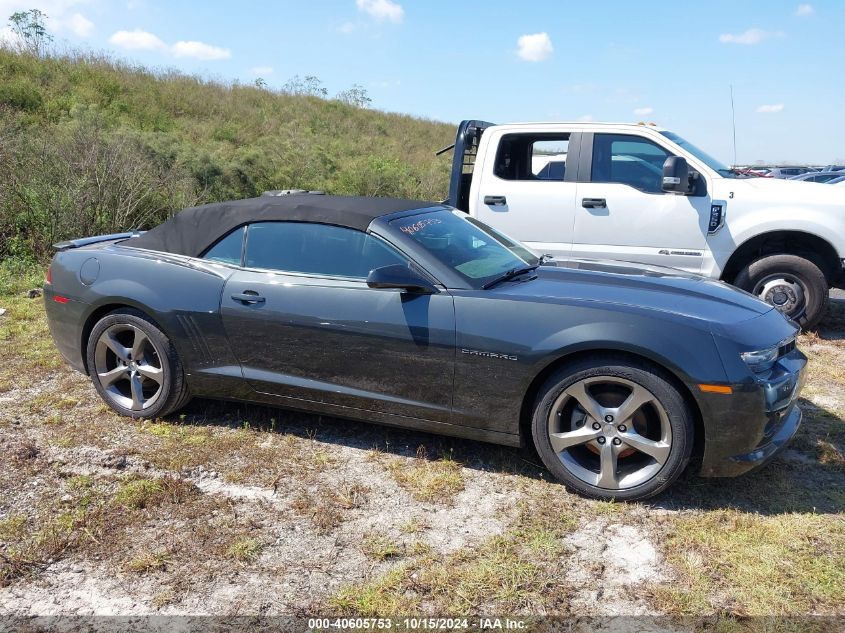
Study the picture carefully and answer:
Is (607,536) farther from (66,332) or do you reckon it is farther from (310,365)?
(66,332)

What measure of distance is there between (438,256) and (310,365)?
0.93m

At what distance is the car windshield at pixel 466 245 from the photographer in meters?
3.65

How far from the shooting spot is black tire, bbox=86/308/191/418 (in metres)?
4.08

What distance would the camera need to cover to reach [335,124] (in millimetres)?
29141

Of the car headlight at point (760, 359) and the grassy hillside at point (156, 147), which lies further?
the grassy hillside at point (156, 147)

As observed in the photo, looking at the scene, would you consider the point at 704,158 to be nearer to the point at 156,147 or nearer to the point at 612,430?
the point at 612,430

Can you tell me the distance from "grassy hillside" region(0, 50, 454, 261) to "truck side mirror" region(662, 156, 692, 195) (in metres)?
7.45

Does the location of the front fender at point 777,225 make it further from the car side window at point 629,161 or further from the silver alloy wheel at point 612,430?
the silver alloy wheel at point 612,430

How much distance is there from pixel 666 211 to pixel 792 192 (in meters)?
1.09

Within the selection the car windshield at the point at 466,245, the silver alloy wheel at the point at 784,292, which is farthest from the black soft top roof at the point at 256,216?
the silver alloy wheel at the point at 784,292

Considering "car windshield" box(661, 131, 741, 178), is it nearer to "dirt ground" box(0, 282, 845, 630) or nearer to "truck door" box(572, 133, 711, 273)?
"truck door" box(572, 133, 711, 273)

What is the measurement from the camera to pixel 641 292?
136 inches

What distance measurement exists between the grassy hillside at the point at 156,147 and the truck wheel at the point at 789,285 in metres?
8.24

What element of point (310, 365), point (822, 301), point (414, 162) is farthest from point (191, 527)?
point (414, 162)
